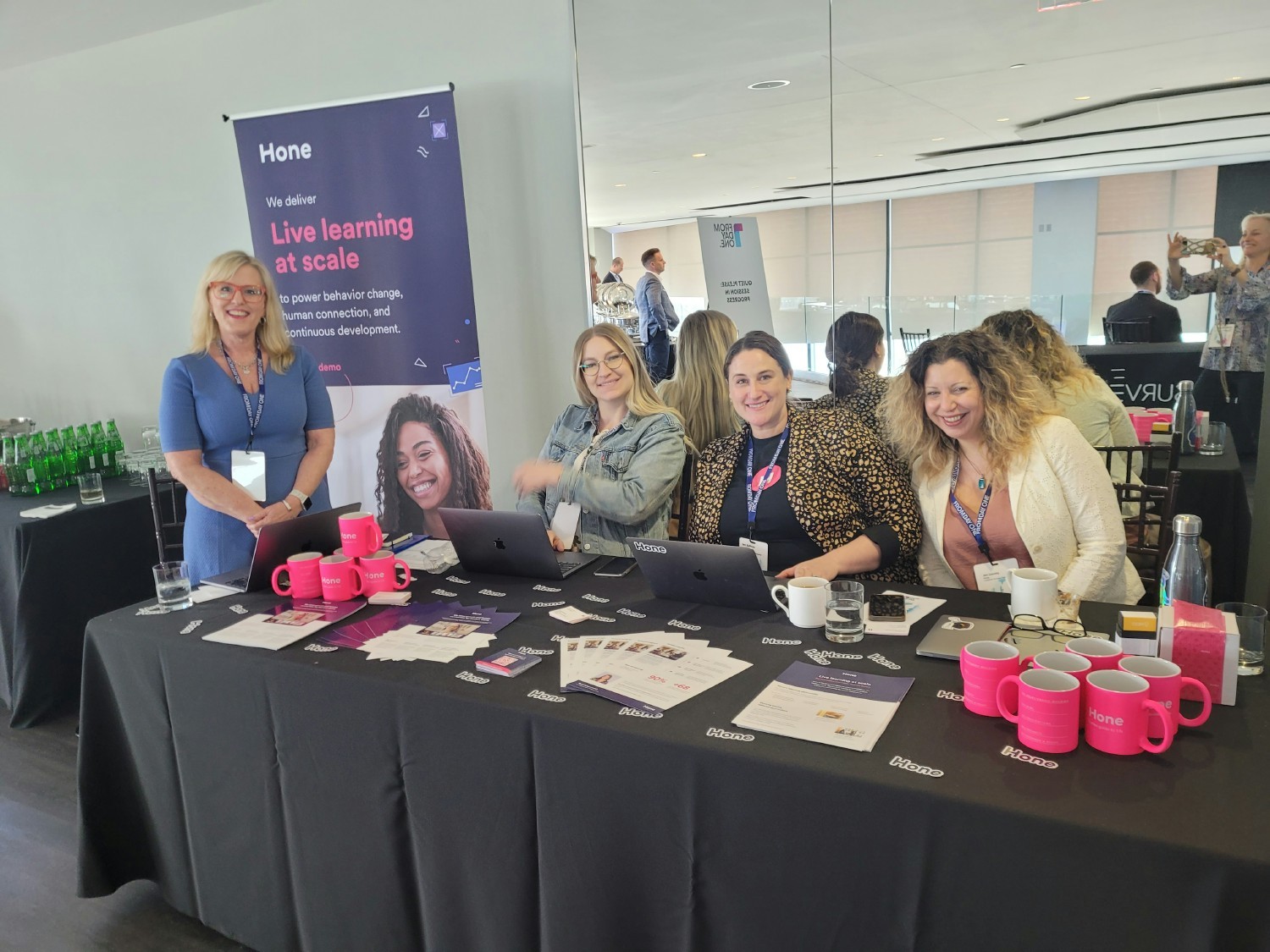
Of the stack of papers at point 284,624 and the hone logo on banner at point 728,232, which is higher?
the hone logo on banner at point 728,232

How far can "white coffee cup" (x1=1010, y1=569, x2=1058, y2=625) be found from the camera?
5.42 ft

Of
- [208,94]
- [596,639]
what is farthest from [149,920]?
[208,94]

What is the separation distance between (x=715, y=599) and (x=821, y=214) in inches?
65.8

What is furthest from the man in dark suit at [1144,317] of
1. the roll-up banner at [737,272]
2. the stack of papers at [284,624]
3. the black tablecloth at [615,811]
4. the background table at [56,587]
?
the background table at [56,587]

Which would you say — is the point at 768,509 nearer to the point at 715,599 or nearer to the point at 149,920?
the point at 715,599

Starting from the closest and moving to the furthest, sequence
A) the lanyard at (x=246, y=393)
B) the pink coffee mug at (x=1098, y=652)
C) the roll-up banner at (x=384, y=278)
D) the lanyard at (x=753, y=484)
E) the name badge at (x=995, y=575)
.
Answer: the pink coffee mug at (x=1098, y=652), the name badge at (x=995, y=575), the lanyard at (x=753, y=484), the lanyard at (x=246, y=393), the roll-up banner at (x=384, y=278)

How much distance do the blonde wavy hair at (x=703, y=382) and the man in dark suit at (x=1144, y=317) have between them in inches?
47.7

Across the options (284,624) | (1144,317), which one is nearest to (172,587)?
(284,624)

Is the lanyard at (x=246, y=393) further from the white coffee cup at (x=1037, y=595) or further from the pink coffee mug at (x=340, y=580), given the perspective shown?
the white coffee cup at (x=1037, y=595)

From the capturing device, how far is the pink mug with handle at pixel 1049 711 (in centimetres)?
122

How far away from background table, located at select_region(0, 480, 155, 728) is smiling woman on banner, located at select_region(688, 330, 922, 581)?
2.54 meters

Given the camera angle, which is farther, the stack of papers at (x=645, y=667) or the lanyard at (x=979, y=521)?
the lanyard at (x=979, y=521)

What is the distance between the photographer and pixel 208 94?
13.3 ft

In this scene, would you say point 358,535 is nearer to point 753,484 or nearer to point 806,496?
point 753,484
